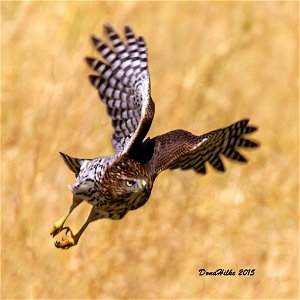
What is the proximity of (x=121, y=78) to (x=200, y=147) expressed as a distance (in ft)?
4.25

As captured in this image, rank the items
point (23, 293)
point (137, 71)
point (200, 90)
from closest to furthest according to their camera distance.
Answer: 1. point (137, 71)
2. point (23, 293)
3. point (200, 90)

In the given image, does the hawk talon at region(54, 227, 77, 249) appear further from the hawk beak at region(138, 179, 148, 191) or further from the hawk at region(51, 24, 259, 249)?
A: the hawk beak at region(138, 179, 148, 191)

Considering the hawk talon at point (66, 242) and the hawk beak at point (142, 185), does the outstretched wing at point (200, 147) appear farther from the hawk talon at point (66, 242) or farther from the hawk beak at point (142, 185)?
the hawk talon at point (66, 242)

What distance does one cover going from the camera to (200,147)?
9477 mm

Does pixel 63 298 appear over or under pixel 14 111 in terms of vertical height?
under

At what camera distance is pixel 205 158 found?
1046 cm

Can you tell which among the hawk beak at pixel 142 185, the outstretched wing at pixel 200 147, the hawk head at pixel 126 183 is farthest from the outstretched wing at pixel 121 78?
the hawk beak at pixel 142 185

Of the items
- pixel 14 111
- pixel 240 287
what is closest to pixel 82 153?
pixel 14 111

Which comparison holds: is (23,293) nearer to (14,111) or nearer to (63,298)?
(63,298)

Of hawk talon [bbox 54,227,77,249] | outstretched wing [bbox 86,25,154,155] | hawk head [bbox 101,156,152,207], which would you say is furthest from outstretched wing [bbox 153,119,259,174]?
hawk talon [bbox 54,227,77,249]

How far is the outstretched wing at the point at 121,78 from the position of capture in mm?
10102

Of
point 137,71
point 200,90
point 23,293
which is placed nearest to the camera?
point 137,71

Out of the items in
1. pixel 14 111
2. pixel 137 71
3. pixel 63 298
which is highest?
pixel 14 111

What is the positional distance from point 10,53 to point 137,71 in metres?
4.24
